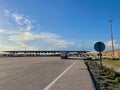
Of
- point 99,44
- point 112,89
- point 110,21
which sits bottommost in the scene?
point 112,89

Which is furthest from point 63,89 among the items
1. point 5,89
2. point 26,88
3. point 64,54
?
point 64,54

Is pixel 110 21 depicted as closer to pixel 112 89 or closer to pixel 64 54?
pixel 64 54

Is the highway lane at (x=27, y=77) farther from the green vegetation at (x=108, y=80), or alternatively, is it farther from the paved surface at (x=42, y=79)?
the green vegetation at (x=108, y=80)

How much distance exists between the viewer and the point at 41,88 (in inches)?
438

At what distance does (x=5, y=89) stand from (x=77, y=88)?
3005 millimetres

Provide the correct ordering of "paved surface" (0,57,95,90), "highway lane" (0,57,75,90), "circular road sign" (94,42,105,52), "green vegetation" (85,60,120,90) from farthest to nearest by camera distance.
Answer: "circular road sign" (94,42,105,52)
"green vegetation" (85,60,120,90)
"highway lane" (0,57,75,90)
"paved surface" (0,57,95,90)

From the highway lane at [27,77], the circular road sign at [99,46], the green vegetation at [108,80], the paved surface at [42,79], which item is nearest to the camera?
the paved surface at [42,79]

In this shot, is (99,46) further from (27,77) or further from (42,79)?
(42,79)

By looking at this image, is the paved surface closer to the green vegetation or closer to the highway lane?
the highway lane

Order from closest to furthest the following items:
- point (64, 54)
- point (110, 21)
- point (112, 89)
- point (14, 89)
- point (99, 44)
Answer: point (14, 89) → point (112, 89) → point (99, 44) → point (110, 21) → point (64, 54)

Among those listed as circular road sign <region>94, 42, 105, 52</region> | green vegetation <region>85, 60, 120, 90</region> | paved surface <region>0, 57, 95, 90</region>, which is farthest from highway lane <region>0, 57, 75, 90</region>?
circular road sign <region>94, 42, 105, 52</region>

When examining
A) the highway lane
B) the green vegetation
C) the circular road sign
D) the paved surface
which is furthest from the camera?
the circular road sign

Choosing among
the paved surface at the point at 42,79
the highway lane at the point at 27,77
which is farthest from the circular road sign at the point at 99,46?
the highway lane at the point at 27,77

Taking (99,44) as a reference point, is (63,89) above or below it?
below
